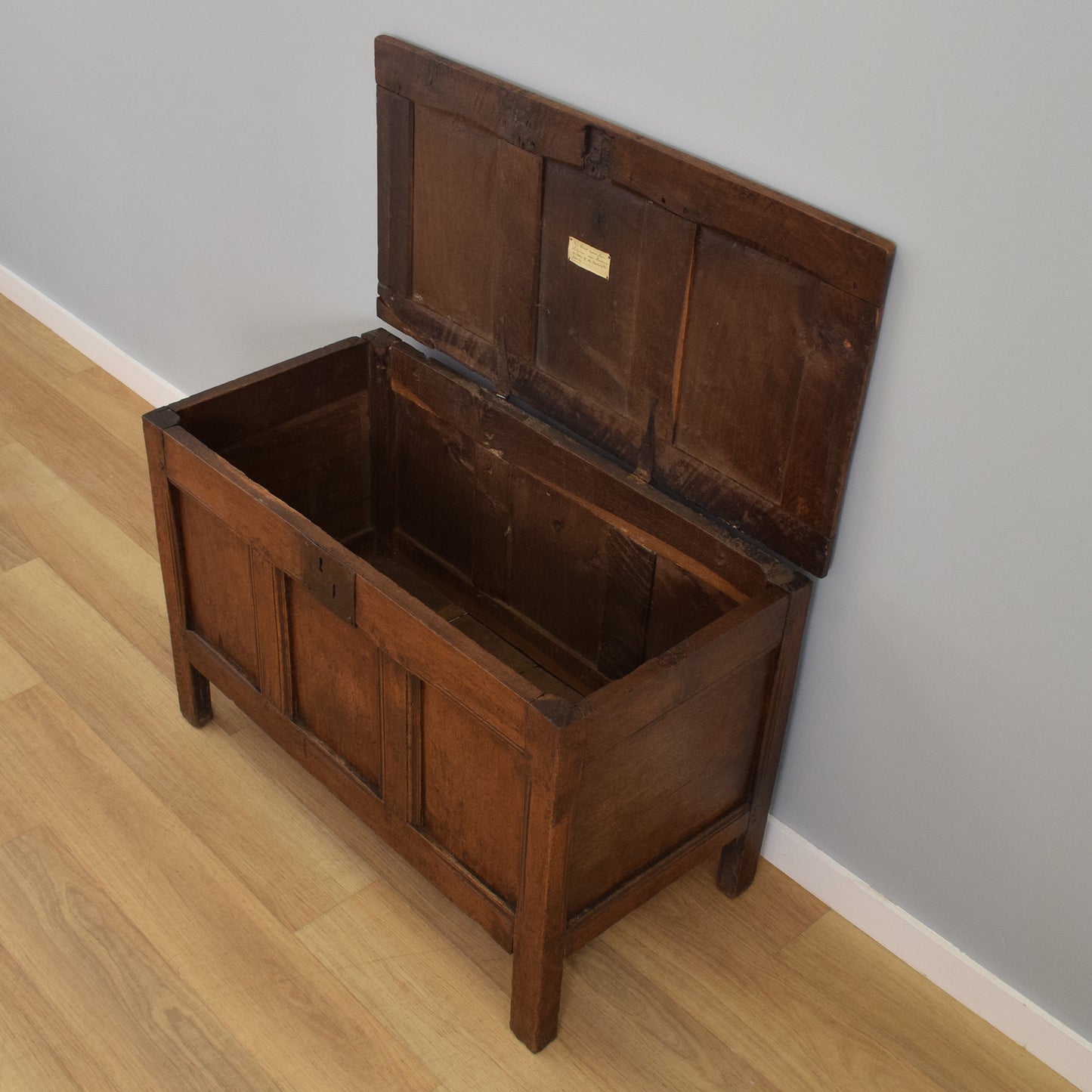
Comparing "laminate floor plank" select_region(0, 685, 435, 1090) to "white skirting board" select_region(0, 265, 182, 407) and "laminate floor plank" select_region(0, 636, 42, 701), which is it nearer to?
"laminate floor plank" select_region(0, 636, 42, 701)


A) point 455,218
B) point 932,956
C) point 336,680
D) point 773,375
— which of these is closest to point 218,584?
point 336,680

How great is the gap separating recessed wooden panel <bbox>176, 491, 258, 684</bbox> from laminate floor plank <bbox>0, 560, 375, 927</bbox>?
0.20 meters

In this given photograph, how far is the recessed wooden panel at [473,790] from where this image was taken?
1.73 m

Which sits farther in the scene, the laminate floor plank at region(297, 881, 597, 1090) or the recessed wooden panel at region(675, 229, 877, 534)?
the laminate floor plank at region(297, 881, 597, 1090)

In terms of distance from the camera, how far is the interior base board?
187 centimetres

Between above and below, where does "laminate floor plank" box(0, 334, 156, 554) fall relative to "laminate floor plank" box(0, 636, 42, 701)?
above

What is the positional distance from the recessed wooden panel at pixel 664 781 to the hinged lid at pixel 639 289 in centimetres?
22

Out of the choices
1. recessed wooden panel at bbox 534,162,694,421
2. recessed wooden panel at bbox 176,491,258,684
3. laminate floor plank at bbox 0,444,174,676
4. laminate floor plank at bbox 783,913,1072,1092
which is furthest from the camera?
laminate floor plank at bbox 0,444,174,676

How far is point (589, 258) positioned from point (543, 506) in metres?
0.40

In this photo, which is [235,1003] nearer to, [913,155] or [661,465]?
[661,465]

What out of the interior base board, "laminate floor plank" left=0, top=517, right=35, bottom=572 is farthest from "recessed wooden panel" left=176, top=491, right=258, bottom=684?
the interior base board

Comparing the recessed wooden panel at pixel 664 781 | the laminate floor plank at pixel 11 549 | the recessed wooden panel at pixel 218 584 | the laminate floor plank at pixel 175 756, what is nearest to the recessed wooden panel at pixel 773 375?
the recessed wooden panel at pixel 664 781

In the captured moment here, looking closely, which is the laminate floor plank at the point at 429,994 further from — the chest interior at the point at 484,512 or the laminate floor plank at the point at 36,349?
the laminate floor plank at the point at 36,349

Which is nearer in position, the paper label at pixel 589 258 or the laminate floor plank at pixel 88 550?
the paper label at pixel 589 258
